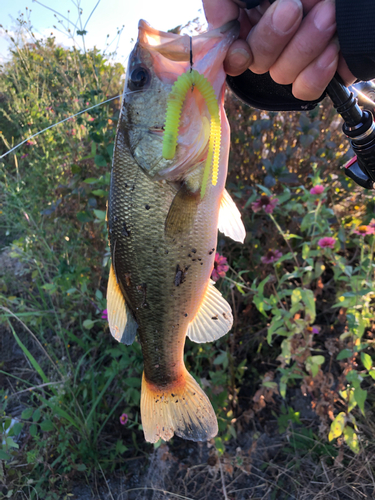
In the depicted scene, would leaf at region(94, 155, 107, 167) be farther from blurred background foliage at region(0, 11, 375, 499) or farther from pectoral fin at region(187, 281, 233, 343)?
pectoral fin at region(187, 281, 233, 343)

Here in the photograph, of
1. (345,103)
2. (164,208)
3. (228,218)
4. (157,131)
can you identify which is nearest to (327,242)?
(228,218)

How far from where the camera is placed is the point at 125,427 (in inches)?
91.4

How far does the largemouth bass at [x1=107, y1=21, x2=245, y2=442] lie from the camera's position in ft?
3.94

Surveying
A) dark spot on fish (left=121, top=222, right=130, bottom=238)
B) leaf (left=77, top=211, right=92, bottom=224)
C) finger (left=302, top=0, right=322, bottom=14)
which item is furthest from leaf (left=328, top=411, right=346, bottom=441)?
leaf (left=77, top=211, right=92, bottom=224)

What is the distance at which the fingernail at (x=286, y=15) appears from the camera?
0.98 metres

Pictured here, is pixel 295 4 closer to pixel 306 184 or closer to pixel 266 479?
Answer: pixel 306 184

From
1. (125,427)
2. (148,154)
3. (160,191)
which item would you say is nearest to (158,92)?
(148,154)

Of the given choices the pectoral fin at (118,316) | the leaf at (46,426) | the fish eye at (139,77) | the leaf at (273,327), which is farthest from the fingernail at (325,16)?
the leaf at (46,426)

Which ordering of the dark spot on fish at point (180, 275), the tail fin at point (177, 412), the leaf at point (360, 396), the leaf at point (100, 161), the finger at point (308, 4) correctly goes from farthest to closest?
1. the leaf at point (100, 161)
2. the leaf at point (360, 396)
3. the tail fin at point (177, 412)
4. the dark spot on fish at point (180, 275)
5. the finger at point (308, 4)

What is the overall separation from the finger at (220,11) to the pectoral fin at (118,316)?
3.60ft

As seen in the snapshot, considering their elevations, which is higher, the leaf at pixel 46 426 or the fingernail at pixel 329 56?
the fingernail at pixel 329 56

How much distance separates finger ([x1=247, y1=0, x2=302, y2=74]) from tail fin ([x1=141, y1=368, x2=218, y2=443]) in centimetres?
146

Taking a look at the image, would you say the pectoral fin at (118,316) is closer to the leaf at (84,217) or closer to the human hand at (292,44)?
the human hand at (292,44)

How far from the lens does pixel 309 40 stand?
1.04m
